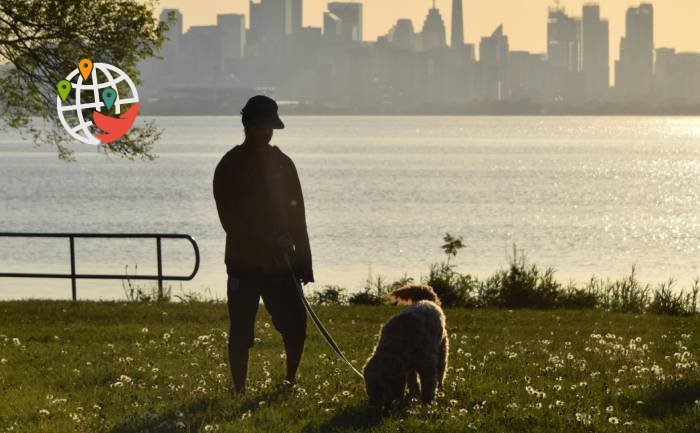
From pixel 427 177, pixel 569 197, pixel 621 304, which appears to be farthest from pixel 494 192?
pixel 621 304

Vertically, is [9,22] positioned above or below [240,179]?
Answer: above

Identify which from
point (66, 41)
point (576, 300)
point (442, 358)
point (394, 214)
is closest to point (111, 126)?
point (66, 41)

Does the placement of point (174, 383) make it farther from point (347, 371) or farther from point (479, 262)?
point (479, 262)

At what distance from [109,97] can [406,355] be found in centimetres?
1430

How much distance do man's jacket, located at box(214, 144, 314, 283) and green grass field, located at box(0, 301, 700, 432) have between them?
3.77ft

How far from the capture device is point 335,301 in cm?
2280

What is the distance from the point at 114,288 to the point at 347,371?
26.4 meters

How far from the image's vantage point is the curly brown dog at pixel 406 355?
9.70 metres

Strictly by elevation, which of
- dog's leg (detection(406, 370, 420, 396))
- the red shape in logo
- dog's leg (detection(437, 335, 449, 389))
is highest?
the red shape in logo

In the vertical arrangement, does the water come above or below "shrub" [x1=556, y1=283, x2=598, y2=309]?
below

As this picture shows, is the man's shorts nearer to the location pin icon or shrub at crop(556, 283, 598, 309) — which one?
shrub at crop(556, 283, 598, 309)

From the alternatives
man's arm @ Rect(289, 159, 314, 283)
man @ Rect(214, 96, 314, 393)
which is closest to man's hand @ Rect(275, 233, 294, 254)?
man @ Rect(214, 96, 314, 393)

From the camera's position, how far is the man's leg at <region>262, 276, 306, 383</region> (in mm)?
10359

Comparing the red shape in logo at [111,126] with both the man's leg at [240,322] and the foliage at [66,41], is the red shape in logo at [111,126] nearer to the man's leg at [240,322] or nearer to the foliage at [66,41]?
the foliage at [66,41]
